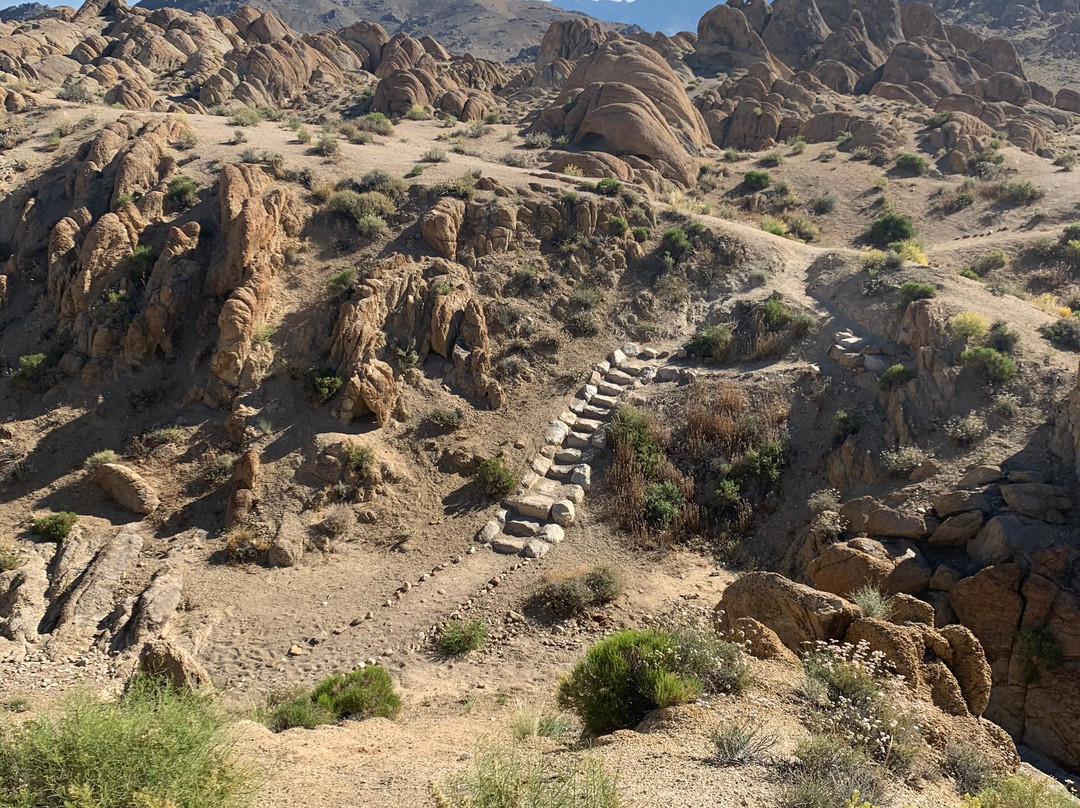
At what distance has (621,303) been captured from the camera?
1898 cm

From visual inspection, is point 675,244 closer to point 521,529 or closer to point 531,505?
point 531,505

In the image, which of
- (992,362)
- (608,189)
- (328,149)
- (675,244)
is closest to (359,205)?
(328,149)

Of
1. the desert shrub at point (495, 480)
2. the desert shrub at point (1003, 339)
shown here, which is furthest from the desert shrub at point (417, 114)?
the desert shrub at point (1003, 339)

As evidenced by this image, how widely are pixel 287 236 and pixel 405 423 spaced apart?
7.14 metres

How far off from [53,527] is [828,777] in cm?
1350

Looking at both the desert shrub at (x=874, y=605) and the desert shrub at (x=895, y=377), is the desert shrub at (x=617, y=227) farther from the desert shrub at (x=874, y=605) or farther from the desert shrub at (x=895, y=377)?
the desert shrub at (x=874, y=605)

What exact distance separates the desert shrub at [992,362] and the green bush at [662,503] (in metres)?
6.93

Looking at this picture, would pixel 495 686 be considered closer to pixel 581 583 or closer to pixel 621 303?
pixel 581 583

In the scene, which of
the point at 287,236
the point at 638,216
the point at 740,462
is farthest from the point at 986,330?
the point at 287,236

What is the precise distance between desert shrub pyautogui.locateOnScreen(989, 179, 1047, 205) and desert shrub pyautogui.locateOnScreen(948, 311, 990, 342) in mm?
17860

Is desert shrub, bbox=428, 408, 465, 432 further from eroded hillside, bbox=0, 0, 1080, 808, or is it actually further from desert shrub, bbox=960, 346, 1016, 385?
desert shrub, bbox=960, 346, 1016, 385

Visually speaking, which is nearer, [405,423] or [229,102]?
[405,423]

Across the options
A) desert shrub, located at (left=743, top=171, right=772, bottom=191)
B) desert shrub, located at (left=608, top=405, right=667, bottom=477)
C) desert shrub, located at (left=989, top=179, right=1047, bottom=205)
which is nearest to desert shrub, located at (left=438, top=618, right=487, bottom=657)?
desert shrub, located at (left=608, top=405, right=667, bottom=477)

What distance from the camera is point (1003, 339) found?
13.8 meters
